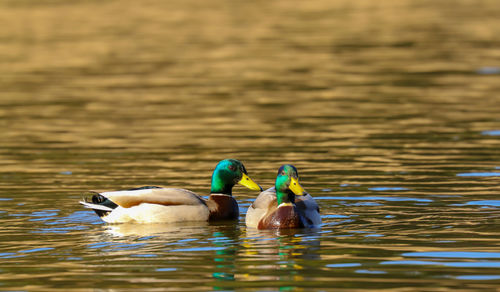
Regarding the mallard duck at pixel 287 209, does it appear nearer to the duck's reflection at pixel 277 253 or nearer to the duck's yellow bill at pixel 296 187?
the duck's yellow bill at pixel 296 187

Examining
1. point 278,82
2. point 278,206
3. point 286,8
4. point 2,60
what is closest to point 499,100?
point 278,82

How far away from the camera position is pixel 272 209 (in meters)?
13.8

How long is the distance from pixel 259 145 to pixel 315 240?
7481 mm

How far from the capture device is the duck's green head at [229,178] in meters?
14.9

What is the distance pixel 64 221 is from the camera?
46.5 ft

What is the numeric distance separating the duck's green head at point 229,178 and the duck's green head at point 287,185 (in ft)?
3.97

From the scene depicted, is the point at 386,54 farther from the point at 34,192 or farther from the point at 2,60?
the point at 34,192

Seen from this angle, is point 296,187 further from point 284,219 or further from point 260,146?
point 260,146

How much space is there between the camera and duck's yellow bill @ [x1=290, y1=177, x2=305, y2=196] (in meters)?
13.5

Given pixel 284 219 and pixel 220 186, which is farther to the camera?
pixel 220 186

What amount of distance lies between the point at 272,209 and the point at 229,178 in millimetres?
1308

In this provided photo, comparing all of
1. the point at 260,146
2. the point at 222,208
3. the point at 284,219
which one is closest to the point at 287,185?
the point at 284,219

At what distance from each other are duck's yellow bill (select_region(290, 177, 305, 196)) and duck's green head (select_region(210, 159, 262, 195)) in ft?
4.68

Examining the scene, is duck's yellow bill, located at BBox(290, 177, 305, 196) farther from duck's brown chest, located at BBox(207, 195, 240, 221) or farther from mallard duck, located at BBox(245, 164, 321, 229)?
duck's brown chest, located at BBox(207, 195, 240, 221)
